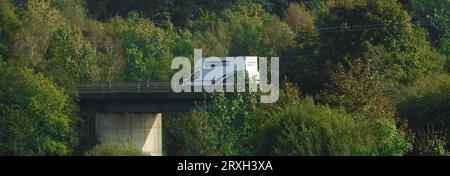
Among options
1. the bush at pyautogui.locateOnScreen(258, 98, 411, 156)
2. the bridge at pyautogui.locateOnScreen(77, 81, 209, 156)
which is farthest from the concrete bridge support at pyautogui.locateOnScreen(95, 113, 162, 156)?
the bush at pyautogui.locateOnScreen(258, 98, 411, 156)

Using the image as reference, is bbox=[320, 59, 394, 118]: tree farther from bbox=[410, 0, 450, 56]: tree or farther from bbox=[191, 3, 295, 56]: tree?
bbox=[410, 0, 450, 56]: tree

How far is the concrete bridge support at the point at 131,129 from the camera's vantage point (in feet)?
318

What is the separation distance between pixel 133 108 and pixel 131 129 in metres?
3.00

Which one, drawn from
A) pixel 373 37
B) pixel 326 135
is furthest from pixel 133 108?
pixel 326 135

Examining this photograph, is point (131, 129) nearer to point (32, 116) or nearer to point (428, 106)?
point (32, 116)

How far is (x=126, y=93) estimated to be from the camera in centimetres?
9450

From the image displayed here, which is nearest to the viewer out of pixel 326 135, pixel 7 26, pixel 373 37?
pixel 326 135

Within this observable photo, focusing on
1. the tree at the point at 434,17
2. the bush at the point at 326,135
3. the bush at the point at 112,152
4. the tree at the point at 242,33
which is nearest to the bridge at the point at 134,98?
the bush at the point at 112,152

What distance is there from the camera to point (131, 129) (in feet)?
319

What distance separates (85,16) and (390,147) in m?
71.7

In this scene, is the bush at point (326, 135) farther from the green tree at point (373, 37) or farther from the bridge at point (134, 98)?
the green tree at point (373, 37)

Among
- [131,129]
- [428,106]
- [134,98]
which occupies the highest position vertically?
[428,106]
